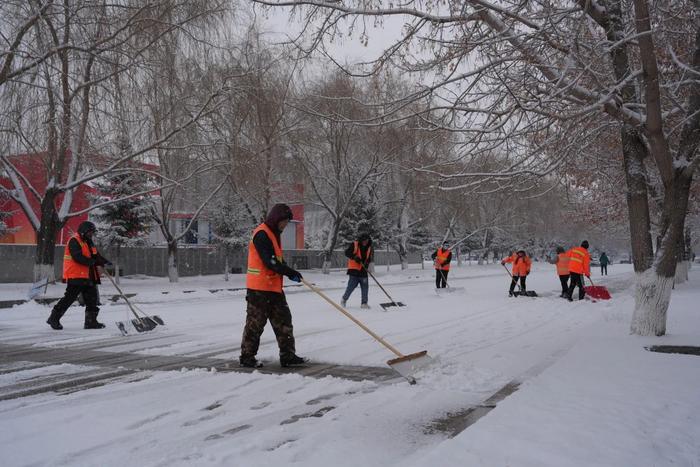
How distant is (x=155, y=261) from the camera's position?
1166 inches

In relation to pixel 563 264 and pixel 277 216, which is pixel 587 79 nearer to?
pixel 277 216

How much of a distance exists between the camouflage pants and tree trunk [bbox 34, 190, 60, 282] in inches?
522

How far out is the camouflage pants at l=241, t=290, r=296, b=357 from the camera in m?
6.03

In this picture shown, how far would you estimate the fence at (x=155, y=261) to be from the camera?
22.9m

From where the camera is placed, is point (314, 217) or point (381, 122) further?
point (314, 217)

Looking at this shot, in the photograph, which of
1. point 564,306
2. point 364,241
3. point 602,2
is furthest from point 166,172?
point 602,2

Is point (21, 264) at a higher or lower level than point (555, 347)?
higher


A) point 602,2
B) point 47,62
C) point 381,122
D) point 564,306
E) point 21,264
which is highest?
point 47,62

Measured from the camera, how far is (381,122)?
7121mm

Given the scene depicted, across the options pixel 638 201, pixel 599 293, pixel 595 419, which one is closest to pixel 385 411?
pixel 595 419

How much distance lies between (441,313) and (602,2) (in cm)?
661

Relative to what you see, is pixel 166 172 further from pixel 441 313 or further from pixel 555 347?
pixel 555 347

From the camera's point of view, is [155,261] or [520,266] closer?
[520,266]

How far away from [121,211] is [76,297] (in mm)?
14432
